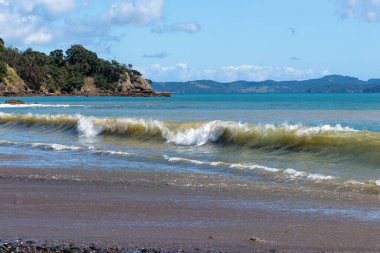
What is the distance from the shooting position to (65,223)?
9992 mm

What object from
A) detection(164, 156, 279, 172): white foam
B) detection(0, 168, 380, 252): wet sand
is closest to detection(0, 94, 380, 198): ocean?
detection(164, 156, 279, 172): white foam

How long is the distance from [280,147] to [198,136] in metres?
5.46

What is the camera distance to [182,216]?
10523 millimetres

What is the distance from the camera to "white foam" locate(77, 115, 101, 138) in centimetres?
3428

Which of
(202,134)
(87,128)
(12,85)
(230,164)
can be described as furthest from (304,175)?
(12,85)

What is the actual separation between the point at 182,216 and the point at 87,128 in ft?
84.6

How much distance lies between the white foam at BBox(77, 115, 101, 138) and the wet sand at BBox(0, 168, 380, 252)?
19484 mm

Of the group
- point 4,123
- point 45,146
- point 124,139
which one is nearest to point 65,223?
point 45,146

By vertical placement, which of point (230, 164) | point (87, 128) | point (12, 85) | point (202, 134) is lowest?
point (87, 128)

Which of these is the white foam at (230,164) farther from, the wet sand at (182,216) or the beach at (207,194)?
the wet sand at (182,216)

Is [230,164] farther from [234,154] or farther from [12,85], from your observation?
[12,85]

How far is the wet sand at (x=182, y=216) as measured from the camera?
884 cm

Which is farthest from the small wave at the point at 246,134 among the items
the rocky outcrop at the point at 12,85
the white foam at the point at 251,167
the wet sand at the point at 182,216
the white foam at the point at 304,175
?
the rocky outcrop at the point at 12,85

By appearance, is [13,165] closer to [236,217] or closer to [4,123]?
[236,217]
